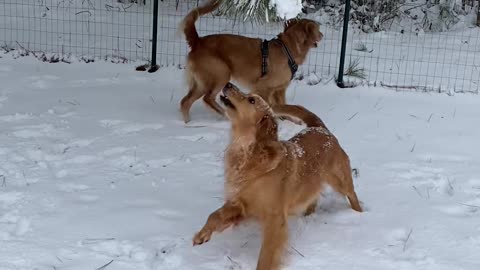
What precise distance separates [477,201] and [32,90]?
431cm

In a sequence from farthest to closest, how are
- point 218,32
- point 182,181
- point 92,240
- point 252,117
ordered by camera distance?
1. point 218,32
2. point 182,181
3. point 92,240
4. point 252,117

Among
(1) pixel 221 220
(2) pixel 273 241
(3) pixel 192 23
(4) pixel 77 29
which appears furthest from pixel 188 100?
(4) pixel 77 29

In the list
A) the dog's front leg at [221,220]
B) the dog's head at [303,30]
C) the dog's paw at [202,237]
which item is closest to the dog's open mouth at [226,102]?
the dog's front leg at [221,220]

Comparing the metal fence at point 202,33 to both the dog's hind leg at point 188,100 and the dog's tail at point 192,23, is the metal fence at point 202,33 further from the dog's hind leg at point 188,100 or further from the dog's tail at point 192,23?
the dog's hind leg at point 188,100

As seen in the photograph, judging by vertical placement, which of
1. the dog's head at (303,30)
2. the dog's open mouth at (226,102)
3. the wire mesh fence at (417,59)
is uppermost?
the dog's head at (303,30)

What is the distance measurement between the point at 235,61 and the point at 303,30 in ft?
2.62

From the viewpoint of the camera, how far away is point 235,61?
570 cm

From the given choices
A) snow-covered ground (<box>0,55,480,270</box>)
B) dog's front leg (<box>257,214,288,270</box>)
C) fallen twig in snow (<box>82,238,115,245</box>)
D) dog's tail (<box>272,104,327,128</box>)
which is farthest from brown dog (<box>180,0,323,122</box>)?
dog's front leg (<box>257,214,288,270</box>)

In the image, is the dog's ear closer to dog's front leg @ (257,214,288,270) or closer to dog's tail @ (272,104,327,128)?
dog's tail @ (272,104,327,128)

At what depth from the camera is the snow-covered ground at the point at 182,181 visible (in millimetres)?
3234

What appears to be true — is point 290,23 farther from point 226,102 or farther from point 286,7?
point 226,102

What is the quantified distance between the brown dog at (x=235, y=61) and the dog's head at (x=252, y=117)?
8.25ft

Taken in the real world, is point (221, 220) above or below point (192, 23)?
below

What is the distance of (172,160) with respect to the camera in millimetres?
4559
